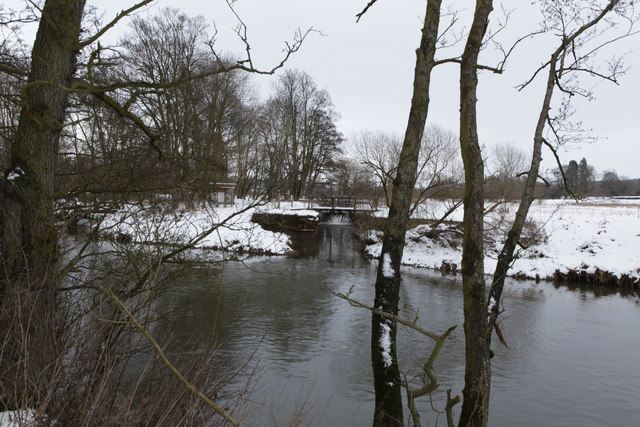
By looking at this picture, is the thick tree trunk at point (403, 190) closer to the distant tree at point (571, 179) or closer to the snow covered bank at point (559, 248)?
the distant tree at point (571, 179)

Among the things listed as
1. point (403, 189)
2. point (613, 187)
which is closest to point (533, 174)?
point (403, 189)

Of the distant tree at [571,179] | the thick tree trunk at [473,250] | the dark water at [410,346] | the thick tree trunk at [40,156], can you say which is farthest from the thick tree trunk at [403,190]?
the distant tree at [571,179]

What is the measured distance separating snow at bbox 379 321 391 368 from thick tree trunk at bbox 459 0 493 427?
0.81 m

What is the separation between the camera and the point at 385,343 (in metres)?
5.09

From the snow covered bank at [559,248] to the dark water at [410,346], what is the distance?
2.54 meters

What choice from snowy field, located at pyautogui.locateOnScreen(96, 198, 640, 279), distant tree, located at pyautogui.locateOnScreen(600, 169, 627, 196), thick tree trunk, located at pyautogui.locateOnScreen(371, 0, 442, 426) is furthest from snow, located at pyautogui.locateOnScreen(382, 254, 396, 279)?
distant tree, located at pyautogui.locateOnScreen(600, 169, 627, 196)

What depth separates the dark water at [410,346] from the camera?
692 centimetres

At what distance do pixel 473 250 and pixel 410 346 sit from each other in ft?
17.1

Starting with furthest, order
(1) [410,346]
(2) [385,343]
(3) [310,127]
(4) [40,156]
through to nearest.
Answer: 1. (3) [310,127]
2. (1) [410,346]
3. (2) [385,343]
4. (4) [40,156]

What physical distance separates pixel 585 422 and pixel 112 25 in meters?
8.02

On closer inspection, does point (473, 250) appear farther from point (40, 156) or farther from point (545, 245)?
point (545, 245)

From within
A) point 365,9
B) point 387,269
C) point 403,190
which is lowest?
point 387,269

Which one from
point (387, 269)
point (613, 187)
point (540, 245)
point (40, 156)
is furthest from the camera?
point (613, 187)

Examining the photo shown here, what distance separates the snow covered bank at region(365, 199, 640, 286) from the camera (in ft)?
59.9
